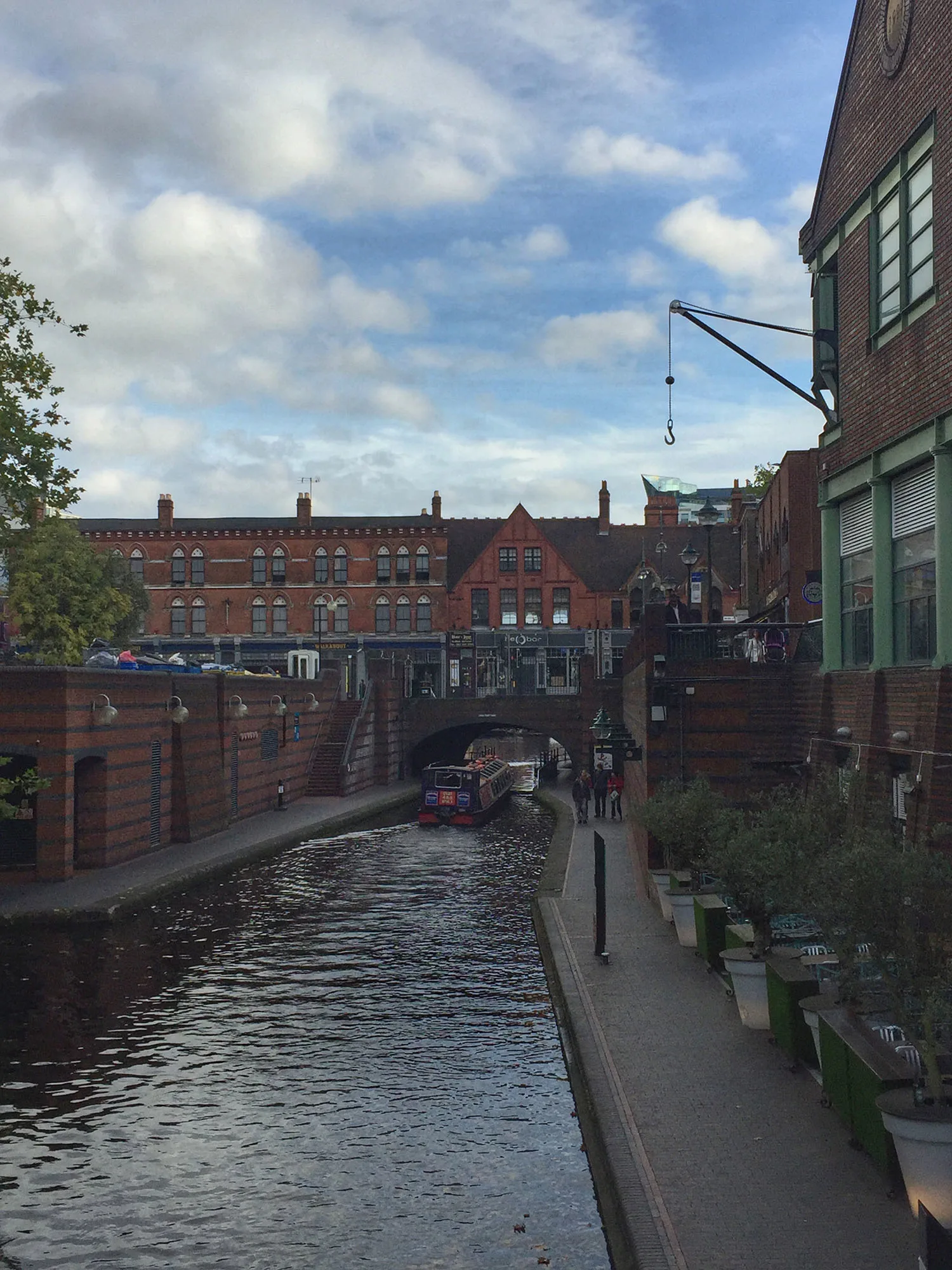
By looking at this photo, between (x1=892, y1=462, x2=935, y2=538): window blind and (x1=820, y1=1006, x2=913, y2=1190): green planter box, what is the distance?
273 inches

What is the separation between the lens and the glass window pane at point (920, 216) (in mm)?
15586

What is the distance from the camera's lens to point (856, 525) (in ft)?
61.5

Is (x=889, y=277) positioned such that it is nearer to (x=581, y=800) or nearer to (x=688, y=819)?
(x=688, y=819)

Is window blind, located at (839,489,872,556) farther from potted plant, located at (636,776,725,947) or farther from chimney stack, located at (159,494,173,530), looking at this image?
chimney stack, located at (159,494,173,530)

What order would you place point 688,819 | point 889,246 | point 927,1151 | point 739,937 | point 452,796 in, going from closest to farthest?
point 927,1151 < point 739,937 < point 889,246 < point 688,819 < point 452,796

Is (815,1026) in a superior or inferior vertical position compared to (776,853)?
inferior

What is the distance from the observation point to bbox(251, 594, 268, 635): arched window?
267 ft

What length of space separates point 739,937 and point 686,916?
136 inches

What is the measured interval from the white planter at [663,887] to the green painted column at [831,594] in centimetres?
512

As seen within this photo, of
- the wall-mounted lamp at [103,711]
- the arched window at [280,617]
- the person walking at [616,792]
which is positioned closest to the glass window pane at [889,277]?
the wall-mounted lamp at [103,711]

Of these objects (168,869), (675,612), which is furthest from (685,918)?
(168,869)

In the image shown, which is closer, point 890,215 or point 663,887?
point 890,215

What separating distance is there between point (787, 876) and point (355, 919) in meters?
14.7

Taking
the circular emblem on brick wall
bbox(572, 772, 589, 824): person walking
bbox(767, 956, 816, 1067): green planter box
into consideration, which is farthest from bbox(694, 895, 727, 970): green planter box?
bbox(572, 772, 589, 824): person walking
